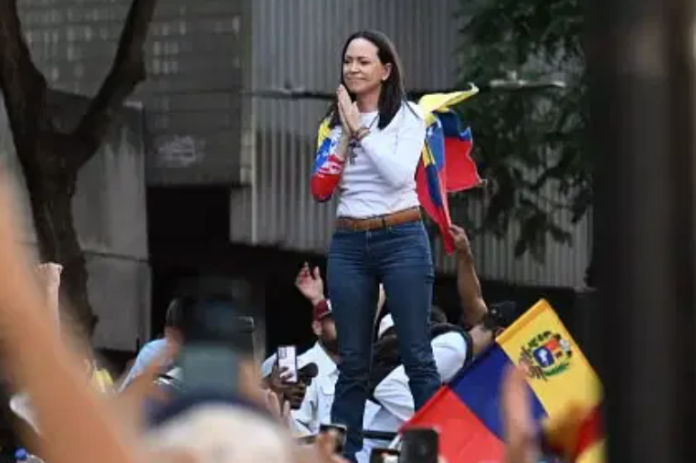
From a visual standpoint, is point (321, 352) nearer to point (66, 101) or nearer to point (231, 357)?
point (231, 357)

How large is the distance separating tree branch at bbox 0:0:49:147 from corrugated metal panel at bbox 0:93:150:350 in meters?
3.33

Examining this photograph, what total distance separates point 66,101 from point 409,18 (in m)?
4.99

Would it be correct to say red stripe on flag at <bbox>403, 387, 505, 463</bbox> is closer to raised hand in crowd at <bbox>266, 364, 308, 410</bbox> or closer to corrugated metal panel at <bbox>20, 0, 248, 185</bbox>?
raised hand in crowd at <bbox>266, 364, 308, 410</bbox>

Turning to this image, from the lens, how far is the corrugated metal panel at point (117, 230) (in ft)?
50.0

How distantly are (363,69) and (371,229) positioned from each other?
2.09 ft

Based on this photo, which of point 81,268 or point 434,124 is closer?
point 434,124

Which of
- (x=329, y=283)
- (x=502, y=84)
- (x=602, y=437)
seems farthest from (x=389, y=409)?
(x=502, y=84)

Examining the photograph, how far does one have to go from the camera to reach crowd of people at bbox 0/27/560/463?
2865 mm

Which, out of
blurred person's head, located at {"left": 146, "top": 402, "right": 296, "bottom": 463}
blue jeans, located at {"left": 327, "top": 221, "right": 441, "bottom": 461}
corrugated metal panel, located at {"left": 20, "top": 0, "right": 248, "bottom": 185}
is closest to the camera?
blurred person's head, located at {"left": 146, "top": 402, "right": 296, "bottom": 463}

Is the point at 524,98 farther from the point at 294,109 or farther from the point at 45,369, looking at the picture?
the point at 45,369

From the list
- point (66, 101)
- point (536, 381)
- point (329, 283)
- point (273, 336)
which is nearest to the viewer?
point (536, 381)

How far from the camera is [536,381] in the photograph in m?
6.18

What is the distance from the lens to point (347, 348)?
22.1 ft

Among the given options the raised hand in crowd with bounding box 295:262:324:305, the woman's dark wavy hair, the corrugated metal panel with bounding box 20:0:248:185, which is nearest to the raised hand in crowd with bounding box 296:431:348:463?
the woman's dark wavy hair
